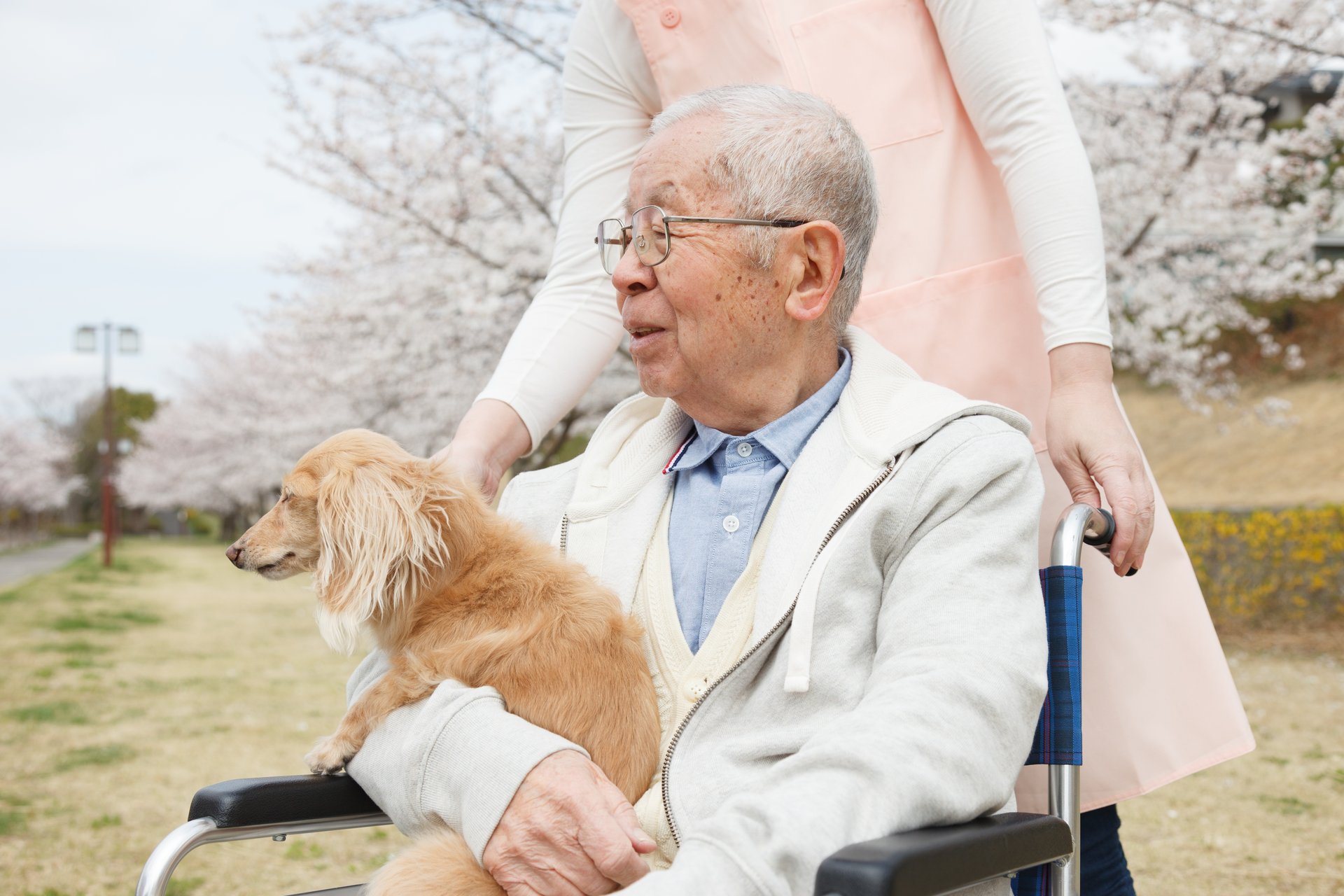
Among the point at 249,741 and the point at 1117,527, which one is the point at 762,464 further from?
the point at 249,741

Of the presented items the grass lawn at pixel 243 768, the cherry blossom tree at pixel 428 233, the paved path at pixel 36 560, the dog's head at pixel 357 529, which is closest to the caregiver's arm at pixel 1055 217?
the dog's head at pixel 357 529

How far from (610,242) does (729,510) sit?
48 cm

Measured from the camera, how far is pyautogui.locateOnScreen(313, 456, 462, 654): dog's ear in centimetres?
182

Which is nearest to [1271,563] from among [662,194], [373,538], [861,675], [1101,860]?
[1101,860]

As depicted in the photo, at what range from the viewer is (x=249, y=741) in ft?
23.7

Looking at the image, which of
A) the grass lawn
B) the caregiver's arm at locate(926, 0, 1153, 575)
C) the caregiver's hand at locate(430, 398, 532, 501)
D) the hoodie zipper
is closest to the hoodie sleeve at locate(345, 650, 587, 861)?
the hoodie zipper

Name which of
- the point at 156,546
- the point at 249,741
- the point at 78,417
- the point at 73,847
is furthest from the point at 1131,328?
the point at 78,417

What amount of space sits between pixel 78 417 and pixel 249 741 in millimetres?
53026

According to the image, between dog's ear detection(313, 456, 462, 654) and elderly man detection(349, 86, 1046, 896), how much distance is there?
0.50ft

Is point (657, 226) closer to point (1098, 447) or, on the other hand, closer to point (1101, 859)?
point (1098, 447)

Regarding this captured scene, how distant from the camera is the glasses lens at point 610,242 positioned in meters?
1.81

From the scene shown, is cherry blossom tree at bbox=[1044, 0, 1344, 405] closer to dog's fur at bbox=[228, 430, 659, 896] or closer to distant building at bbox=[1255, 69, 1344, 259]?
distant building at bbox=[1255, 69, 1344, 259]

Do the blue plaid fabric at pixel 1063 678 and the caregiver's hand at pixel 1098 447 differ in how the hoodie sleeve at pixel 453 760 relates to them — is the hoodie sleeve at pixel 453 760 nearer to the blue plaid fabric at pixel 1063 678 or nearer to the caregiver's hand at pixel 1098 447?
the blue plaid fabric at pixel 1063 678

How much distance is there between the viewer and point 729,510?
1.79m
